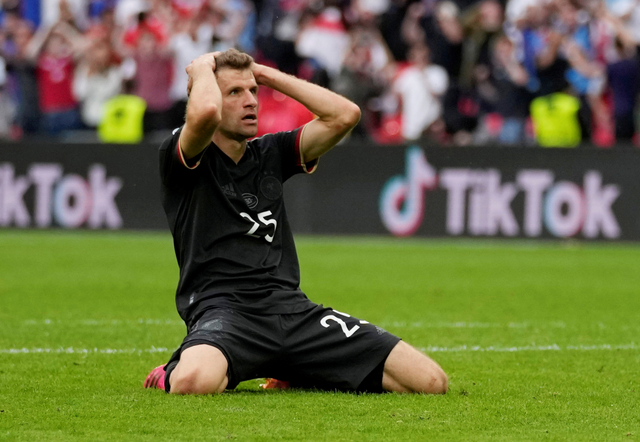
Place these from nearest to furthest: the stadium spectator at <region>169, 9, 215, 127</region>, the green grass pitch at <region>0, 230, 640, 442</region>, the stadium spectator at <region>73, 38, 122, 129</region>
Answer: the green grass pitch at <region>0, 230, 640, 442</region> → the stadium spectator at <region>169, 9, 215, 127</region> → the stadium spectator at <region>73, 38, 122, 129</region>

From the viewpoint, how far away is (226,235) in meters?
5.91

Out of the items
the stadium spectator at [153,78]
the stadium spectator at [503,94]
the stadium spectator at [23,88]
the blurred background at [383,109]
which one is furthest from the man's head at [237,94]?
the stadium spectator at [23,88]

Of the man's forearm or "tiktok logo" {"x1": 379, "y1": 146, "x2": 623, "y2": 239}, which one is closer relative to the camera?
the man's forearm

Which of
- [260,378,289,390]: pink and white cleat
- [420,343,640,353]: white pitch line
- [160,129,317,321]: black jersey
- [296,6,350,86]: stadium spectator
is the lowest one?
[420,343,640,353]: white pitch line

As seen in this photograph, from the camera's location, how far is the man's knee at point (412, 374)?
573cm

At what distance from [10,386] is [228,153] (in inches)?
63.2

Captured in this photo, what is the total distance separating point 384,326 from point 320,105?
9.50 ft

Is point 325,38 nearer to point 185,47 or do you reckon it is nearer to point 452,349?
point 185,47

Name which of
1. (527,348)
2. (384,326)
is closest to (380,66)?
(384,326)

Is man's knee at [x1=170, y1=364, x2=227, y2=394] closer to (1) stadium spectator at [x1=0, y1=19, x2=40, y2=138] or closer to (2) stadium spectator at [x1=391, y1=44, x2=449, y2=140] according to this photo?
(2) stadium spectator at [x1=391, y1=44, x2=449, y2=140]

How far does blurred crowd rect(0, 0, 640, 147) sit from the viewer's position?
56.1 ft

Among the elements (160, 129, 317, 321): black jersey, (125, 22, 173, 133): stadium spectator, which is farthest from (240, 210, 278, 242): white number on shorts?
(125, 22, 173, 133): stadium spectator

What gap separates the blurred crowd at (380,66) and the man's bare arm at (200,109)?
10.8 m

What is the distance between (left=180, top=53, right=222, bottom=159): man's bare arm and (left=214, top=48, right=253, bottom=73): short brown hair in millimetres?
72
